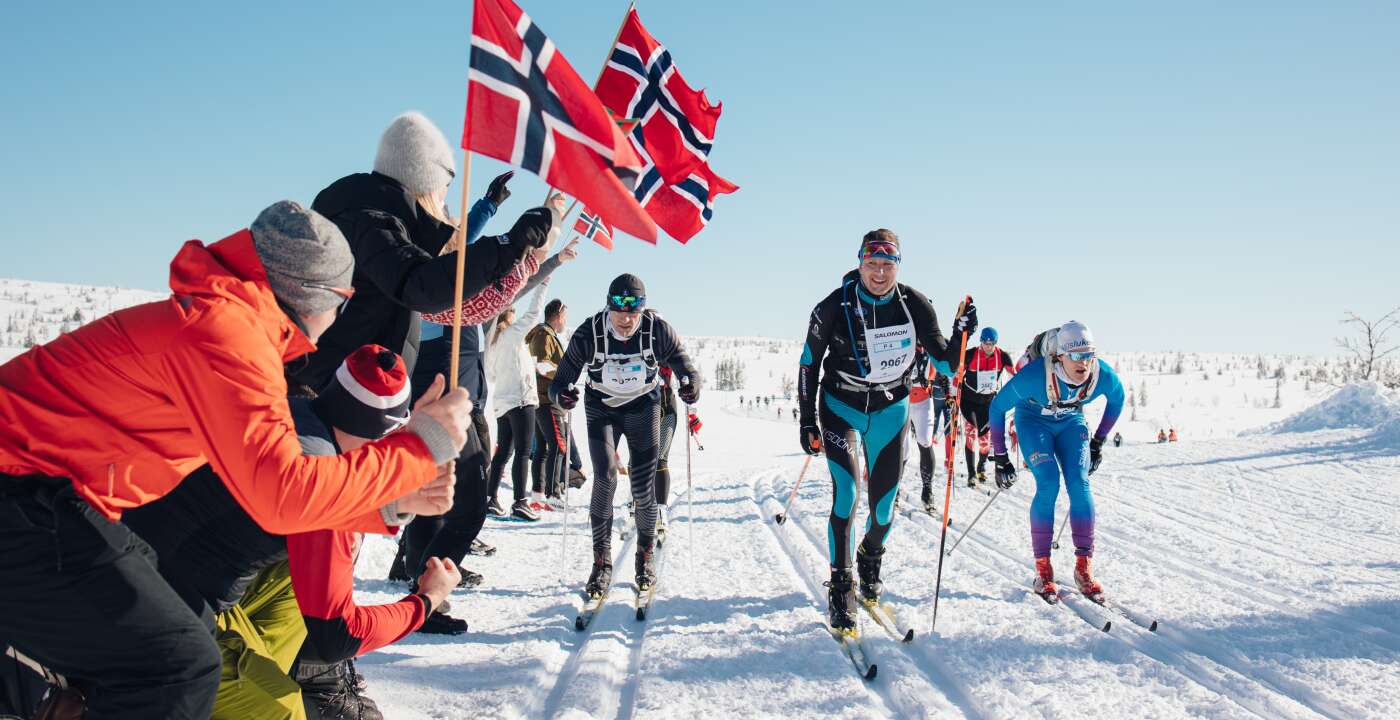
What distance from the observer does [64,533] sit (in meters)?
1.82

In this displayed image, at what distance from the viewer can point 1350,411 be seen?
1734 centimetres

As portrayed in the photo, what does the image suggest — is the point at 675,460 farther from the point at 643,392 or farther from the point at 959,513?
the point at 643,392

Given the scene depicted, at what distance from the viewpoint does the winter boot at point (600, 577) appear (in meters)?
5.53

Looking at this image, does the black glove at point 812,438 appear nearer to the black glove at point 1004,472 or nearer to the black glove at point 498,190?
the black glove at point 1004,472

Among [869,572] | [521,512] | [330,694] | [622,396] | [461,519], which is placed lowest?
[521,512]

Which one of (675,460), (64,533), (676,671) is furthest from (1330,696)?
(675,460)

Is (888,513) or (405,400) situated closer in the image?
(405,400)

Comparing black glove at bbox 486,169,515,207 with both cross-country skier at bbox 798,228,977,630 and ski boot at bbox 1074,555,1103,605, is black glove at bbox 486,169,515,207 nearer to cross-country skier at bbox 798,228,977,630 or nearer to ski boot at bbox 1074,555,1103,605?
cross-country skier at bbox 798,228,977,630

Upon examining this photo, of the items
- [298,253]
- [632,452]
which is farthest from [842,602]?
[298,253]

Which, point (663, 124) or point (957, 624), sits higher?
point (663, 124)

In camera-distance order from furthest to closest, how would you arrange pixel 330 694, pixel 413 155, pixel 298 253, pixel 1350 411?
pixel 1350 411, pixel 413 155, pixel 330 694, pixel 298 253

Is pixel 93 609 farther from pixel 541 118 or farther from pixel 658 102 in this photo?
pixel 658 102

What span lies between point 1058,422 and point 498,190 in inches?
186

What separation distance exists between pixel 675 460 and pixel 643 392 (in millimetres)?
12231
